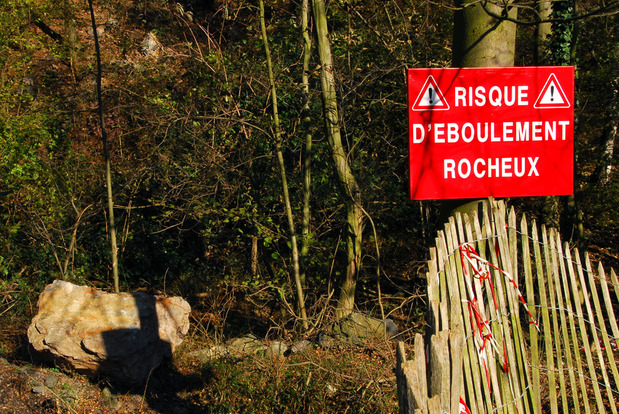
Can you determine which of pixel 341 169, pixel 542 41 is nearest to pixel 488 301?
pixel 341 169

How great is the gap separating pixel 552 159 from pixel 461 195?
0.72 meters

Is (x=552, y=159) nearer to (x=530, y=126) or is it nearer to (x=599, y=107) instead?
Result: (x=530, y=126)

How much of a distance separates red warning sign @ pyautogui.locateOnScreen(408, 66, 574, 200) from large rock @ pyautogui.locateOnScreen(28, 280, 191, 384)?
363 centimetres

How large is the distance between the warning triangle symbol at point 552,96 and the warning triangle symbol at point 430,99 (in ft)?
2.22

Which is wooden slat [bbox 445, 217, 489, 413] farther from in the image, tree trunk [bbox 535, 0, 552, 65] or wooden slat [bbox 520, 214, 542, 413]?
tree trunk [bbox 535, 0, 552, 65]

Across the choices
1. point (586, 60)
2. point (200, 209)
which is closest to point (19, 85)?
point (200, 209)

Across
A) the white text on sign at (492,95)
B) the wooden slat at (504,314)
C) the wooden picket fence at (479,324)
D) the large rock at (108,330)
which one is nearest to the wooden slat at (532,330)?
the wooden picket fence at (479,324)

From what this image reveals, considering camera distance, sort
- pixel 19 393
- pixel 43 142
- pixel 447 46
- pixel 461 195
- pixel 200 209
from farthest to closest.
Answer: pixel 43 142
pixel 447 46
pixel 200 209
pixel 19 393
pixel 461 195

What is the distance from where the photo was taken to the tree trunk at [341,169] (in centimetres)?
676

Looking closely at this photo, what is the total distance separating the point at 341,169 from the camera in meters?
6.89

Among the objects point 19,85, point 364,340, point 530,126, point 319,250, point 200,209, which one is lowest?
point 364,340

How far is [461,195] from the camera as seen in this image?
3963 millimetres

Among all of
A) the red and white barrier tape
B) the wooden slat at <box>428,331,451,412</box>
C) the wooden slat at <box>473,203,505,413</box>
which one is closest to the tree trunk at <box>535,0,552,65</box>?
the wooden slat at <box>473,203,505,413</box>

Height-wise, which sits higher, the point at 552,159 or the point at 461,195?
the point at 552,159
